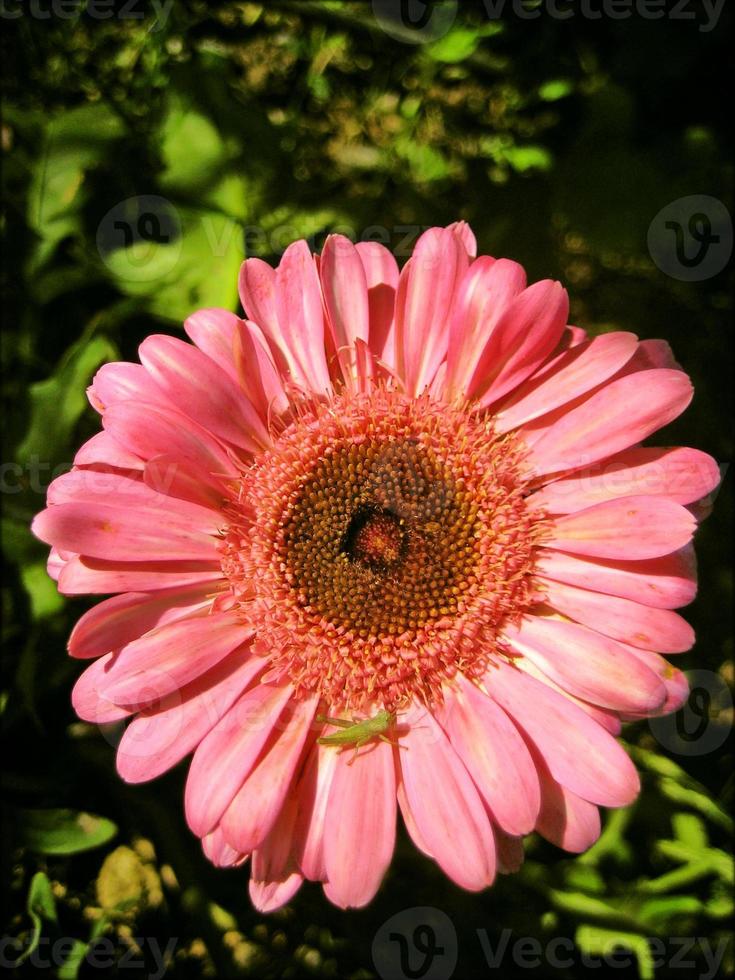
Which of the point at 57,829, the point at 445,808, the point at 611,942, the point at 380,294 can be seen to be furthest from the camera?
the point at 611,942

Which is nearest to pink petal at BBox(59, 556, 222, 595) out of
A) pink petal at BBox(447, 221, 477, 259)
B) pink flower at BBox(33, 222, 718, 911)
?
pink flower at BBox(33, 222, 718, 911)

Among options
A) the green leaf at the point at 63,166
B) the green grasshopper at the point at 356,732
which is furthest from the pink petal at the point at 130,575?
the green leaf at the point at 63,166

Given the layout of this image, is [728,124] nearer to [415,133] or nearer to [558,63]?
[558,63]

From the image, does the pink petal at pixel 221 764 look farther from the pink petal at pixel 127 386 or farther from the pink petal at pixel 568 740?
the pink petal at pixel 127 386

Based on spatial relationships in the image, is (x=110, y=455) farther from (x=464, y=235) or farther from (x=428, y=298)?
(x=464, y=235)

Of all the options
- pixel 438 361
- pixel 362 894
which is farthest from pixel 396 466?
pixel 362 894

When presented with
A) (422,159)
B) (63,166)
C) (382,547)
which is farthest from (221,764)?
(422,159)
